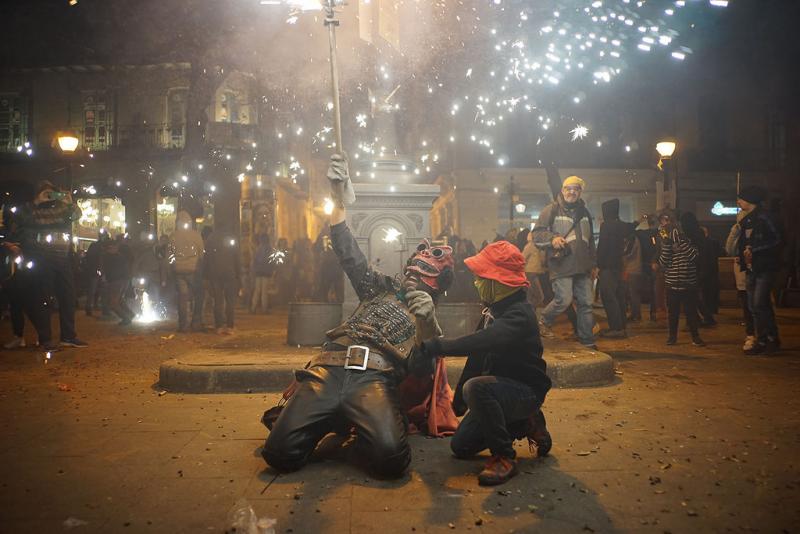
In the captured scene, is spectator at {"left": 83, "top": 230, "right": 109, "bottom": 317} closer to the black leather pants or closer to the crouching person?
the black leather pants

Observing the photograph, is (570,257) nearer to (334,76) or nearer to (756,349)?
(756,349)

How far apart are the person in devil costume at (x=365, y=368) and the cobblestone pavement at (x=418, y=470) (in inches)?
7.4

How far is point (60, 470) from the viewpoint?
310cm

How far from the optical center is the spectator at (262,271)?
13.5 metres

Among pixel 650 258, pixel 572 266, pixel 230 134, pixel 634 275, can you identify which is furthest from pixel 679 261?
pixel 230 134

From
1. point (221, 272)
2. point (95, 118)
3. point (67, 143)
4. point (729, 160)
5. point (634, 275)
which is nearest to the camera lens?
point (221, 272)

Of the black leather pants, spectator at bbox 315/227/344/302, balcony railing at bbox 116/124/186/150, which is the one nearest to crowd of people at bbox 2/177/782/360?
spectator at bbox 315/227/344/302

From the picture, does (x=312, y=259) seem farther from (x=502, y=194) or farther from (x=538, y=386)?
(x=538, y=386)

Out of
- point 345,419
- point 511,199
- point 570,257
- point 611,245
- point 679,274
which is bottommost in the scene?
point 345,419

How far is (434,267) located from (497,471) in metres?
1.30

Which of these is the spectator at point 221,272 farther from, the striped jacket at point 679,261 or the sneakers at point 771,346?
the sneakers at point 771,346

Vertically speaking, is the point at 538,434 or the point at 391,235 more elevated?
the point at 391,235

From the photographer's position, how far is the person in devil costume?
2971 mm

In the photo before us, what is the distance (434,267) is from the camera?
3.56 meters
